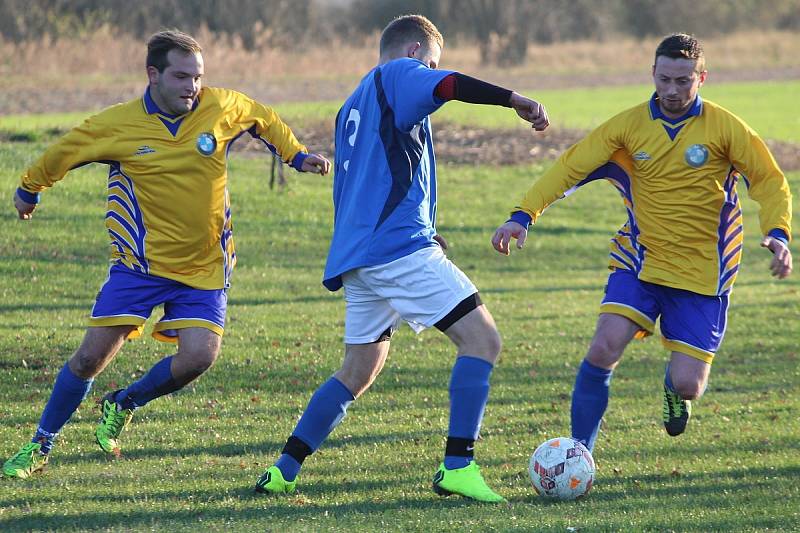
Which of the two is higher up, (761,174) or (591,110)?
(591,110)

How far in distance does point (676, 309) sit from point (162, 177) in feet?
9.19

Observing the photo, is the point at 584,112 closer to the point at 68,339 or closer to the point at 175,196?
the point at 68,339

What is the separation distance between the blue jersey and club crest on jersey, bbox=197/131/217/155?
31.7 inches

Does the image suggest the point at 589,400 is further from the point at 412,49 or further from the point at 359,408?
the point at 359,408

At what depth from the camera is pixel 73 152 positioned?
605 cm

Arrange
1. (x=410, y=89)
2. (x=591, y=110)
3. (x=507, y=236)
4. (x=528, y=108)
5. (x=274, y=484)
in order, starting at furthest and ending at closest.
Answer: (x=591, y=110)
(x=507, y=236)
(x=274, y=484)
(x=410, y=89)
(x=528, y=108)

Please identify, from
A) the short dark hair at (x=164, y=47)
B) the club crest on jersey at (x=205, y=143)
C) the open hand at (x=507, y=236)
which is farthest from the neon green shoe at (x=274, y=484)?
the short dark hair at (x=164, y=47)

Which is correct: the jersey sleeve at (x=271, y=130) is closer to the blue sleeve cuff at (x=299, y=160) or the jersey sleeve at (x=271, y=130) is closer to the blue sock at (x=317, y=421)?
the blue sleeve cuff at (x=299, y=160)

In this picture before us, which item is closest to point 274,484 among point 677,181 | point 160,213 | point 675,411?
point 160,213

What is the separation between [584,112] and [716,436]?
2344 cm

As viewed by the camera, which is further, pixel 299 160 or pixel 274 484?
pixel 299 160

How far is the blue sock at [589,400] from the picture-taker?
6250 millimetres

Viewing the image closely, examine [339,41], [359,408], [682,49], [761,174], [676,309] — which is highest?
[339,41]

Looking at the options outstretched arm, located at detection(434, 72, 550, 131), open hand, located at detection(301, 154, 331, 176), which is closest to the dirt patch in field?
open hand, located at detection(301, 154, 331, 176)
